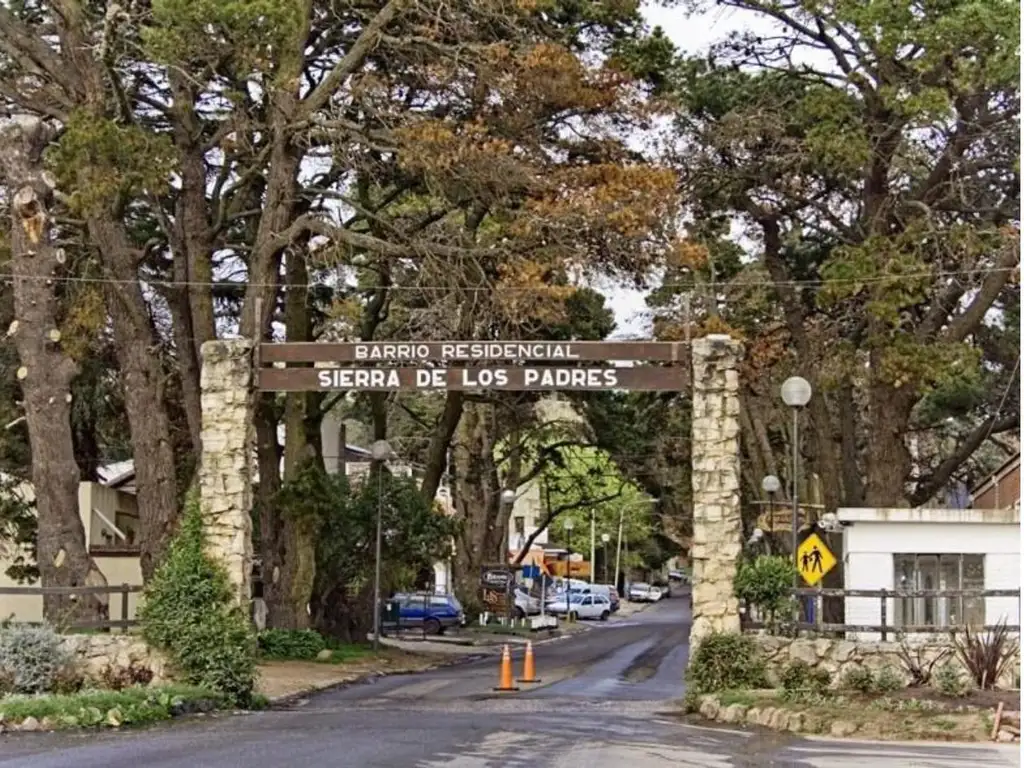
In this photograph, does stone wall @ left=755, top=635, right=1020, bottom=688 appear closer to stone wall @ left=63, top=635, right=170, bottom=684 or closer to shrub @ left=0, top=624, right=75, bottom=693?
stone wall @ left=63, top=635, right=170, bottom=684

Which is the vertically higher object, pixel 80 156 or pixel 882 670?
pixel 80 156

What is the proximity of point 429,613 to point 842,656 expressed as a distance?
32645 millimetres

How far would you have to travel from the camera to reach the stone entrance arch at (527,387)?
20.5 metres

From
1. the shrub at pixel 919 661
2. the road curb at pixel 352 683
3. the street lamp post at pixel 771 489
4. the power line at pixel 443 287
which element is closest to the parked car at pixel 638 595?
the street lamp post at pixel 771 489

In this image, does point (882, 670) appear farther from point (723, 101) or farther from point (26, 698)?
point (723, 101)

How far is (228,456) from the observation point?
20.8 metres

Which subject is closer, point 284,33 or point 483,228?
point 284,33

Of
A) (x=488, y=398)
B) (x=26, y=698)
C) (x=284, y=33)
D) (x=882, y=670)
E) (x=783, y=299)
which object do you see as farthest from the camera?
(x=488, y=398)

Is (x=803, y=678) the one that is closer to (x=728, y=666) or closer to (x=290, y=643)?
(x=728, y=666)

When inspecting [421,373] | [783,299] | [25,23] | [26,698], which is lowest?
[26,698]

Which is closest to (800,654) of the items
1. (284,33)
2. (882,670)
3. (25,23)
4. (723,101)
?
(882,670)

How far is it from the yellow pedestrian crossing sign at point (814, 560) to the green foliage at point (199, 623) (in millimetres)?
9534

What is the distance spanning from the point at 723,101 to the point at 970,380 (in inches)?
327

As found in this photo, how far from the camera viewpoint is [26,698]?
1753 centimetres
